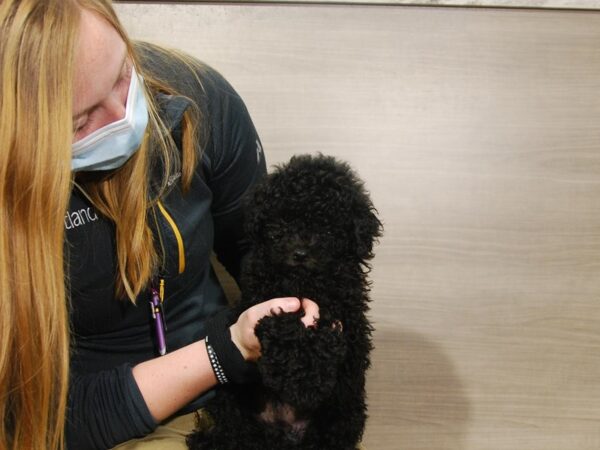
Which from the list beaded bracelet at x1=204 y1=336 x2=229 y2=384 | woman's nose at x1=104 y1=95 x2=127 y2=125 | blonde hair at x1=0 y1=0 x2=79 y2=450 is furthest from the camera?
beaded bracelet at x1=204 y1=336 x2=229 y2=384

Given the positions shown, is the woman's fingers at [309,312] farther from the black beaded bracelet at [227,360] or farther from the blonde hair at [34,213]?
the blonde hair at [34,213]

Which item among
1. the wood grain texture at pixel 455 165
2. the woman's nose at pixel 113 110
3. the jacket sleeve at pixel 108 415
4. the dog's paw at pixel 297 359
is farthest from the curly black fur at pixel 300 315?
the wood grain texture at pixel 455 165

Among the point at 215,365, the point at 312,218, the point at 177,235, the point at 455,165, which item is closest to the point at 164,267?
the point at 177,235

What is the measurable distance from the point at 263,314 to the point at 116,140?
36 cm

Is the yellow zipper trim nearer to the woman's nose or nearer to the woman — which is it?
the woman

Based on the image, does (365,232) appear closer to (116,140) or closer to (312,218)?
(312,218)

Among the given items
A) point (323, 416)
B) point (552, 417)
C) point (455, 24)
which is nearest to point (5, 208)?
point (323, 416)

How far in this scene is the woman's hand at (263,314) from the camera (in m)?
0.91

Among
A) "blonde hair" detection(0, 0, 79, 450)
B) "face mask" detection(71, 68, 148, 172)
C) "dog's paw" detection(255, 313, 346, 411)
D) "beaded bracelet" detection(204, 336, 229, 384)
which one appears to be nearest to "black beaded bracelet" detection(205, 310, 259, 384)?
"beaded bracelet" detection(204, 336, 229, 384)

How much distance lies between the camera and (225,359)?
3.24 feet

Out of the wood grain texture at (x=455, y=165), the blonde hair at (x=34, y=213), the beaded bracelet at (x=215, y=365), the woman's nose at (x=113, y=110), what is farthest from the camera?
the wood grain texture at (x=455, y=165)

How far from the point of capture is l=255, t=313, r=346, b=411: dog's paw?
0.86 metres

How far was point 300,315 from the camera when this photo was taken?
2.95 feet

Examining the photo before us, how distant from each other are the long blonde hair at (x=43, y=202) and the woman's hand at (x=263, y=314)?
208 millimetres
